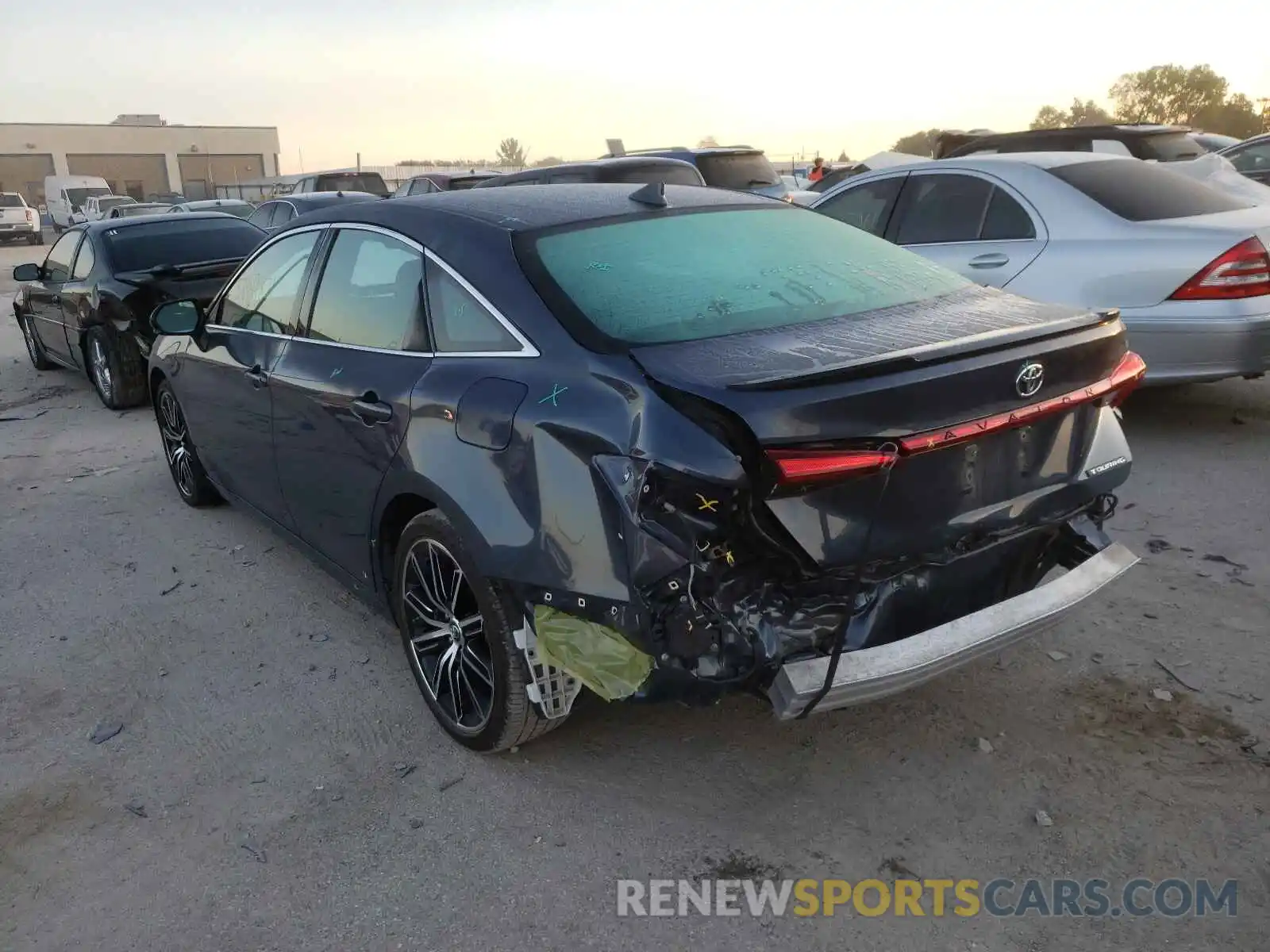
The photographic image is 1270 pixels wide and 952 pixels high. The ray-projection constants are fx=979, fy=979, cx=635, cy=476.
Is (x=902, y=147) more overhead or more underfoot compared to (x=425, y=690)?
more overhead

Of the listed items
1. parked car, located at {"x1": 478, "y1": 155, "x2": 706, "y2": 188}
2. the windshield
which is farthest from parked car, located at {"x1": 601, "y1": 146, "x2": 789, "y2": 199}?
the windshield

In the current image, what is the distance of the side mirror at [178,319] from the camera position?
4582 millimetres

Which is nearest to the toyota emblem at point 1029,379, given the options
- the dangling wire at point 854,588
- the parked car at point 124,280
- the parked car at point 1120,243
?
the dangling wire at point 854,588

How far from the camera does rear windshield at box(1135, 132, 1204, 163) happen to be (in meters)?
8.87

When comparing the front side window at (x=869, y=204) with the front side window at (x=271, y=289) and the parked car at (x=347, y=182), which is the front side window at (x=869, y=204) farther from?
the parked car at (x=347, y=182)

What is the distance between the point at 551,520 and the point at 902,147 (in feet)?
210

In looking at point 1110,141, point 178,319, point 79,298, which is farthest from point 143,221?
point 1110,141

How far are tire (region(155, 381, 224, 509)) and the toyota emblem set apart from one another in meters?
4.22

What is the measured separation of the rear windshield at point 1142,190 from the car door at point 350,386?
430cm

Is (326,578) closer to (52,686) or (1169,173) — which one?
(52,686)

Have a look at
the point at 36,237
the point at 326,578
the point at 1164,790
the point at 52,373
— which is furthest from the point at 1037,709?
the point at 36,237

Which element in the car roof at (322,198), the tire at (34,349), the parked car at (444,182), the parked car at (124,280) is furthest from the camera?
the parked car at (444,182)

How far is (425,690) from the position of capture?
132 inches

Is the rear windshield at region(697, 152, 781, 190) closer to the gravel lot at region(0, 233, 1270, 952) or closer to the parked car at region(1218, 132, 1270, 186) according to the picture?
the parked car at region(1218, 132, 1270, 186)
